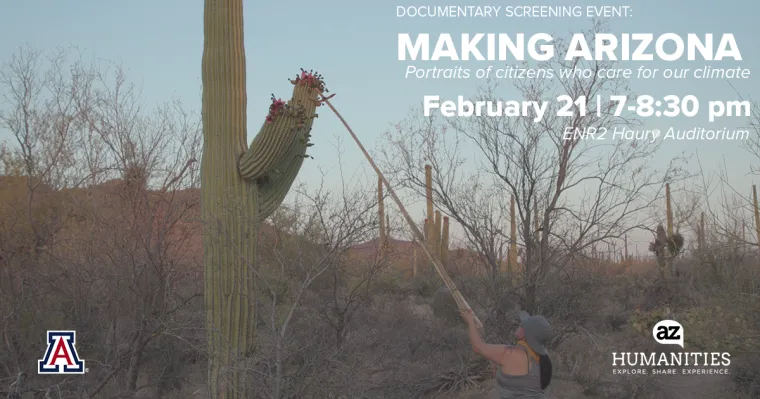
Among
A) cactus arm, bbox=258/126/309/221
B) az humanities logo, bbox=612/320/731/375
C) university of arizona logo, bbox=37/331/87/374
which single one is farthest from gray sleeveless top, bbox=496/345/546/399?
az humanities logo, bbox=612/320/731/375

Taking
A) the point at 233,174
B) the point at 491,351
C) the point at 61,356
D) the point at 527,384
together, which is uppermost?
the point at 233,174

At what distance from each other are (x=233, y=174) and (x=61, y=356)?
3257 millimetres

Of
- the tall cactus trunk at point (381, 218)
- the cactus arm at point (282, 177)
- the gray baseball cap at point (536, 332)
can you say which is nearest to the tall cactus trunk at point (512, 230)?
the tall cactus trunk at point (381, 218)

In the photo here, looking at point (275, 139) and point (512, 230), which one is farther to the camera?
point (512, 230)

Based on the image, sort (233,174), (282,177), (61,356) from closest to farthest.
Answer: (233,174) < (282,177) < (61,356)

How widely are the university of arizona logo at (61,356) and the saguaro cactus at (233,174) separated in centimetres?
205

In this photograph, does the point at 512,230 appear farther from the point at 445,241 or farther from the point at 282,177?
the point at 282,177

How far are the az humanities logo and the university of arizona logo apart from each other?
6.84 meters

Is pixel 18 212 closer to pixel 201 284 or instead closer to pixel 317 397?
pixel 201 284

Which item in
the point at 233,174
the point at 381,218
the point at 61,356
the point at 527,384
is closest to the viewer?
the point at 527,384

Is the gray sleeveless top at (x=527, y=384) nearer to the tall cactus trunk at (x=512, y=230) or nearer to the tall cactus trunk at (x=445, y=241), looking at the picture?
the tall cactus trunk at (x=512, y=230)

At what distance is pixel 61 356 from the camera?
8.33 metres

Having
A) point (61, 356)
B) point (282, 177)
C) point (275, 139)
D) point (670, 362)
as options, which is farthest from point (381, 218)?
point (670, 362)

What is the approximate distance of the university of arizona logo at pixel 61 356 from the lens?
313 inches
